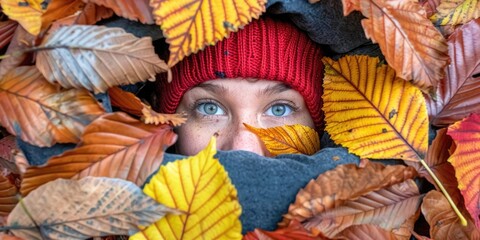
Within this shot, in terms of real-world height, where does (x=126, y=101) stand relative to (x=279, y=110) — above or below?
above

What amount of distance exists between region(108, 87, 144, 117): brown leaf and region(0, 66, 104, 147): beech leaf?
78mm

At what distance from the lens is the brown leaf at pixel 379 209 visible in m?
0.87

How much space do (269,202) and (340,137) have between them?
0.21m

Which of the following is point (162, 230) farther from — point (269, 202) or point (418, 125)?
point (418, 125)

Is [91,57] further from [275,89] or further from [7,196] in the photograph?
[275,89]

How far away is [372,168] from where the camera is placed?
886 millimetres

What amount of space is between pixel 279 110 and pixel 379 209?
380 mm

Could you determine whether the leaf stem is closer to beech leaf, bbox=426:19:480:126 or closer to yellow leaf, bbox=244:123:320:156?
beech leaf, bbox=426:19:480:126

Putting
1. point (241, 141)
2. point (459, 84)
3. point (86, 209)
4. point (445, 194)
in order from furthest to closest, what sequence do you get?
point (241, 141)
point (459, 84)
point (445, 194)
point (86, 209)

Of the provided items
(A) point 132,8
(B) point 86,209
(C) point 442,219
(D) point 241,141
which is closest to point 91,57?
(A) point 132,8

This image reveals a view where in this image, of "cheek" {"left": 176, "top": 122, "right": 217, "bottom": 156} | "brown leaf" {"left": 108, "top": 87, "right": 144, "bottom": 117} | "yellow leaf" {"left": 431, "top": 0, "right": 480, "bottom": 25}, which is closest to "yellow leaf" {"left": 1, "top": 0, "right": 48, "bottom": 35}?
"brown leaf" {"left": 108, "top": 87, "right": 144, "bottom": 117}

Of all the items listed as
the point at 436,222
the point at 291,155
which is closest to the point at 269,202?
the point at 291,155

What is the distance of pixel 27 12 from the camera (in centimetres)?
91

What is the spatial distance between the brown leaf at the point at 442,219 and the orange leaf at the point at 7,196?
1.98 ft
